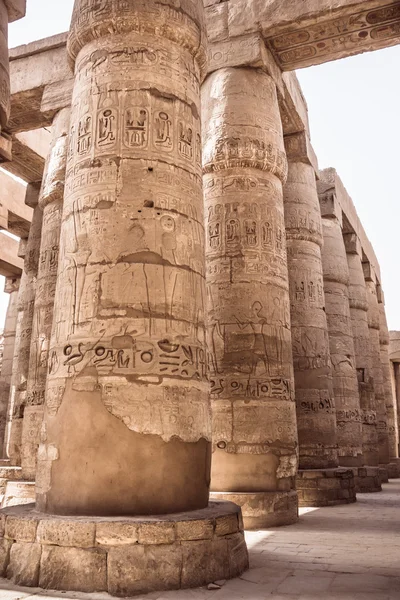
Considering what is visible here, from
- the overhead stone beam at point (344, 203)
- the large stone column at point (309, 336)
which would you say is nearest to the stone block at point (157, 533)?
the large stone column at point (309, 336)

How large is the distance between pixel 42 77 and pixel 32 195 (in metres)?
2.90

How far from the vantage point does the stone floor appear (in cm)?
317

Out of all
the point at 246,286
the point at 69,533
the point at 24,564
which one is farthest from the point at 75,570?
the point at 246,286

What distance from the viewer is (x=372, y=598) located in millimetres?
3154

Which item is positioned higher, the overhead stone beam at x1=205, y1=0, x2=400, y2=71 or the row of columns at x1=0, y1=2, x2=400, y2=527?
the overhead stone beam at x1=205, y1=0, x2=400, y2=71

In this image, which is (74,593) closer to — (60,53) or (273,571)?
(273,571)

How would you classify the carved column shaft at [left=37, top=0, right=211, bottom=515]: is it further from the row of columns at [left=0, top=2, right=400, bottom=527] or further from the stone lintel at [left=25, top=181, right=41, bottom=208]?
the stone lintel at [left=25, top=181, right=41, bottom=208]

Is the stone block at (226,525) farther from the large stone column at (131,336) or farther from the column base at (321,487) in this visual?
the column base at (321,487)

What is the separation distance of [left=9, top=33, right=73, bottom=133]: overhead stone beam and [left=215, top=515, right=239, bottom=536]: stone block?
733 cm

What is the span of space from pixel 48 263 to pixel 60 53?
3.72m

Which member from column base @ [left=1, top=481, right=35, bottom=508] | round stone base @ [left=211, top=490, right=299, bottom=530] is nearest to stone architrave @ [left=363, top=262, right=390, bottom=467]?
round stone base @ [left=211, top=490, right=299, bottom=530]

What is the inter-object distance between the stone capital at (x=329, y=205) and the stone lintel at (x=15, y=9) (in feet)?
23.5

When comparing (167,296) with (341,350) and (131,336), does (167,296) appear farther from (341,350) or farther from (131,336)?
(341,350)

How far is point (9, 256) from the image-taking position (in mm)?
16250
